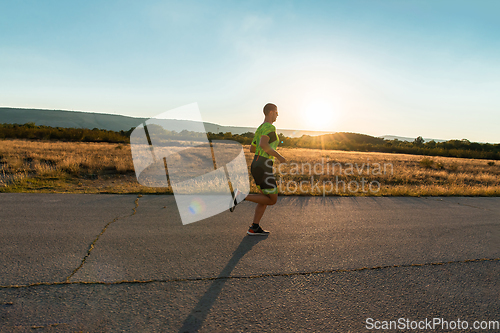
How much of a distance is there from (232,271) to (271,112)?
2.36m

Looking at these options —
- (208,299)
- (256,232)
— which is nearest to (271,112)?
(256,232)

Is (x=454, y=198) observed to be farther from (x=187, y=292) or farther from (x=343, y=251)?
(x=187, y=292)

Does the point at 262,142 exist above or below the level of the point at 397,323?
above

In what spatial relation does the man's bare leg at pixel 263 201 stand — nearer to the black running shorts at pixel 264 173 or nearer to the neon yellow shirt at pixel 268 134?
the black running shorts at pixel 264 173

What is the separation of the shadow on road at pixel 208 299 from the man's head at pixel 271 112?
197 centimetres

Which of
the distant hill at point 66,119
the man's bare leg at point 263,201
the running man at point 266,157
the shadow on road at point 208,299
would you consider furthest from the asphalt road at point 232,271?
the distant hill at point 66,119

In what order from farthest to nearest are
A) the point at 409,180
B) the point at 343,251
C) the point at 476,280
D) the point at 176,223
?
the point at 409,180 < the point at 176,223 < the point at 343,251 < the point at 476,280

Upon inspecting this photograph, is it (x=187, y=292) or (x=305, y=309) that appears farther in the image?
(x=187, y=292)

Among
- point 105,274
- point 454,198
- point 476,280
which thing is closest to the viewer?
point 105,274

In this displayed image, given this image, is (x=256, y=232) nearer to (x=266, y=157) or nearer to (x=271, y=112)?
(x=266, y=157)

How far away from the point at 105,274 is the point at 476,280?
14.2 ft

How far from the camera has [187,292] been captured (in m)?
2.74

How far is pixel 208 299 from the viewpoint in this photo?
2.64 meters

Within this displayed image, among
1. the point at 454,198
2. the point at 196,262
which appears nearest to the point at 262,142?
the point at 196,262
